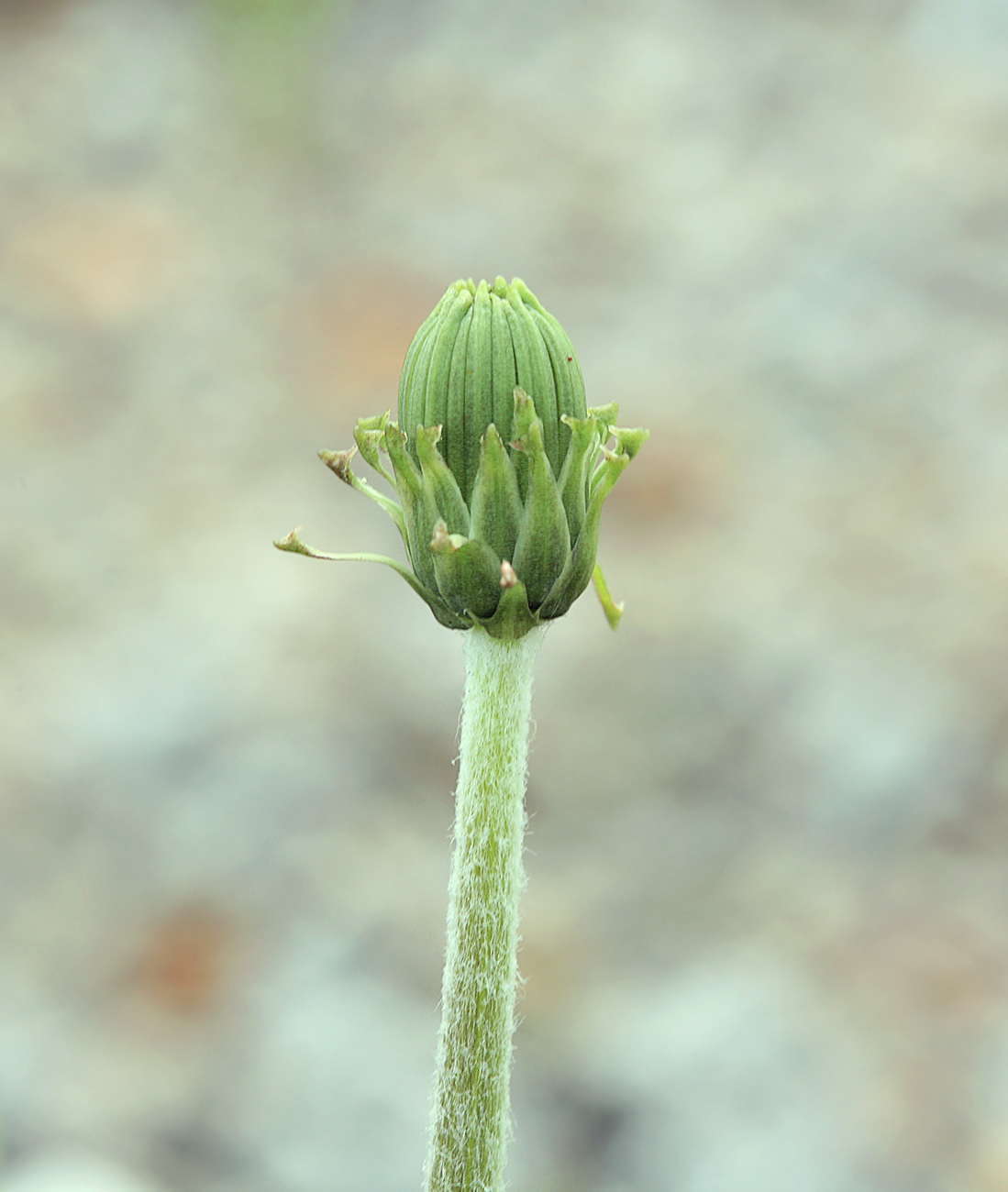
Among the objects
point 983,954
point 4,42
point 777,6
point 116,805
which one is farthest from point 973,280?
point 4,42

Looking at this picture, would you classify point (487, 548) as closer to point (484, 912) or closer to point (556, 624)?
point (484, 912)

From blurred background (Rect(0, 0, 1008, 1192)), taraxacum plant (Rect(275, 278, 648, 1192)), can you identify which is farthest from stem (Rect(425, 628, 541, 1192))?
blurred background (Rect(0, 0, 1008, 1192))

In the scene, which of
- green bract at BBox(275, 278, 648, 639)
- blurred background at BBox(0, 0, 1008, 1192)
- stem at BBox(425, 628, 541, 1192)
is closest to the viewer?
green bract at BBox(275, 278, 648, 639)

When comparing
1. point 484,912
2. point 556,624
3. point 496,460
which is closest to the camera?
point 496,460

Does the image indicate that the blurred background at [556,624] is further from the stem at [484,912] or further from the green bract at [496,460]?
the green bract at [496,460]

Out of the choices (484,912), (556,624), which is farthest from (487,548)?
(556,624)

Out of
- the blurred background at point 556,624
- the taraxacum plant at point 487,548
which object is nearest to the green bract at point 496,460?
the taraxacum plant at point 487,548

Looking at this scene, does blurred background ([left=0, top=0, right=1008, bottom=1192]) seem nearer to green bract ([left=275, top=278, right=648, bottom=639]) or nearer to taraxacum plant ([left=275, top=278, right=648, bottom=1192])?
taraxacum plant ([left=275, top=278, right=648, bottom=1192])
